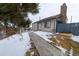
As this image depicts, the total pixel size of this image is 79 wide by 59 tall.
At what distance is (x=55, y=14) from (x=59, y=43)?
339mm

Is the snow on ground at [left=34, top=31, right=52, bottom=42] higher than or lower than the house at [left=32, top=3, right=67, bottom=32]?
lower

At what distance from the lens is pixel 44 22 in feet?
6.96

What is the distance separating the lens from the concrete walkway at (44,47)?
208 cm

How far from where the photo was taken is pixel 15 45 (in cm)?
210

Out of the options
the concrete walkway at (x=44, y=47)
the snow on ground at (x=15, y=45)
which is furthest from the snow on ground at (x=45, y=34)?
the snow on ground at (x=15, y=45)

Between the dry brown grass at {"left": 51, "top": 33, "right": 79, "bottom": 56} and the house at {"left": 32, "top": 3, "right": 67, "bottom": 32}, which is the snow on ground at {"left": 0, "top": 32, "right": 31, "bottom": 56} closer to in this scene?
the house at {"left": 32, "top": 3, "right": 67, "bottom": 32}

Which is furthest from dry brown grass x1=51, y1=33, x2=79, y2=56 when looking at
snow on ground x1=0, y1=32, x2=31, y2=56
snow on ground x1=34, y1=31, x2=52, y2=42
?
snow on ground x1=0, y1=32, x2=31, y2=56

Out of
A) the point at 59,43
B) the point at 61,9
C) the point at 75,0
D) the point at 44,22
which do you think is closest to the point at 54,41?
the point at 59,43

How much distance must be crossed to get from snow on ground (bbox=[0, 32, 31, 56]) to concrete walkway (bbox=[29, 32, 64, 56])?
8 cm

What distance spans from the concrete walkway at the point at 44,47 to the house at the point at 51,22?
11 cm

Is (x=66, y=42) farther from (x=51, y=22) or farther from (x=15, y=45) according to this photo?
(x=15, y=45)

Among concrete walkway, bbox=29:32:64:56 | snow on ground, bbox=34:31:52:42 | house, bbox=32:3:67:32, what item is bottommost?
concrete walkway, bbox=29:32:64:56

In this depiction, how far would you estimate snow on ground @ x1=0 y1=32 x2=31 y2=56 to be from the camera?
2090 mm

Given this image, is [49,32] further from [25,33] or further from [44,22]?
[25,33]
